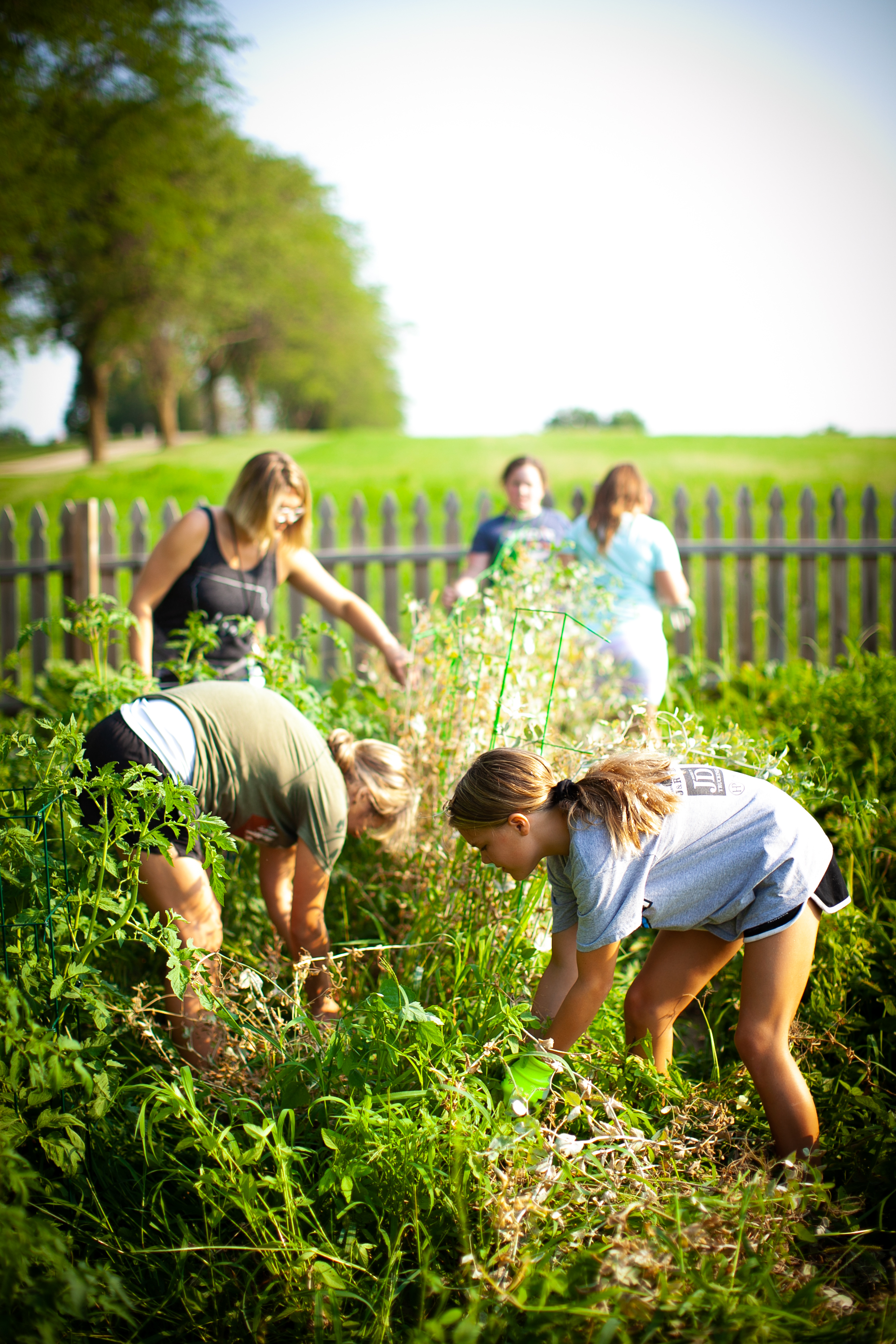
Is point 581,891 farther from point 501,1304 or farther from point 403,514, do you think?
point 403,514

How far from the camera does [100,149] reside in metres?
21.9

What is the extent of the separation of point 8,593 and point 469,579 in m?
3.87

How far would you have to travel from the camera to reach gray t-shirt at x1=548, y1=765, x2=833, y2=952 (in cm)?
172

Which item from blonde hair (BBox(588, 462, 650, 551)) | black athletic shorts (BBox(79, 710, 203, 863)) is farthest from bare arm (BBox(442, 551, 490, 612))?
black athletic shorts (BBox(79, 710, 203, 863))

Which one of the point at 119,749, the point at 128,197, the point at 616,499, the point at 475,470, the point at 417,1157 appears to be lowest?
the point at 417,1157

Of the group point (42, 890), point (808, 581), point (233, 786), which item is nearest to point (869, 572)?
point (808, 581)

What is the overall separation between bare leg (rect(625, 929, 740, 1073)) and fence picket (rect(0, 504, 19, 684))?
5.39m

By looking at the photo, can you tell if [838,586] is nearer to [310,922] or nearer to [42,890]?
[310,922]

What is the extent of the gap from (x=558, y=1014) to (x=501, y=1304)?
50 centimetres

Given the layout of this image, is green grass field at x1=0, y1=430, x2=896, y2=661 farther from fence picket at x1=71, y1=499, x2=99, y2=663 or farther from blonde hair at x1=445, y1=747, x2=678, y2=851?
blonde hair at x1=445, y1=747, x2=678, y2=851

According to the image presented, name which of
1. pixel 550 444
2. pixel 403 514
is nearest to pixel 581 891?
pixel 403 514

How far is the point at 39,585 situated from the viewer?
6160 mm

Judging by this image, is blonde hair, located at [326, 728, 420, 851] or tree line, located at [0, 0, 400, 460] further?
tree line, located at [0, 0, 400, 460]

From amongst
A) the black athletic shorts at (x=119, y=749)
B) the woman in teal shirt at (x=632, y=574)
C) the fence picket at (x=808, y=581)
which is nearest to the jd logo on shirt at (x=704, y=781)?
the black athletic shorts at (x=119, y=749)
